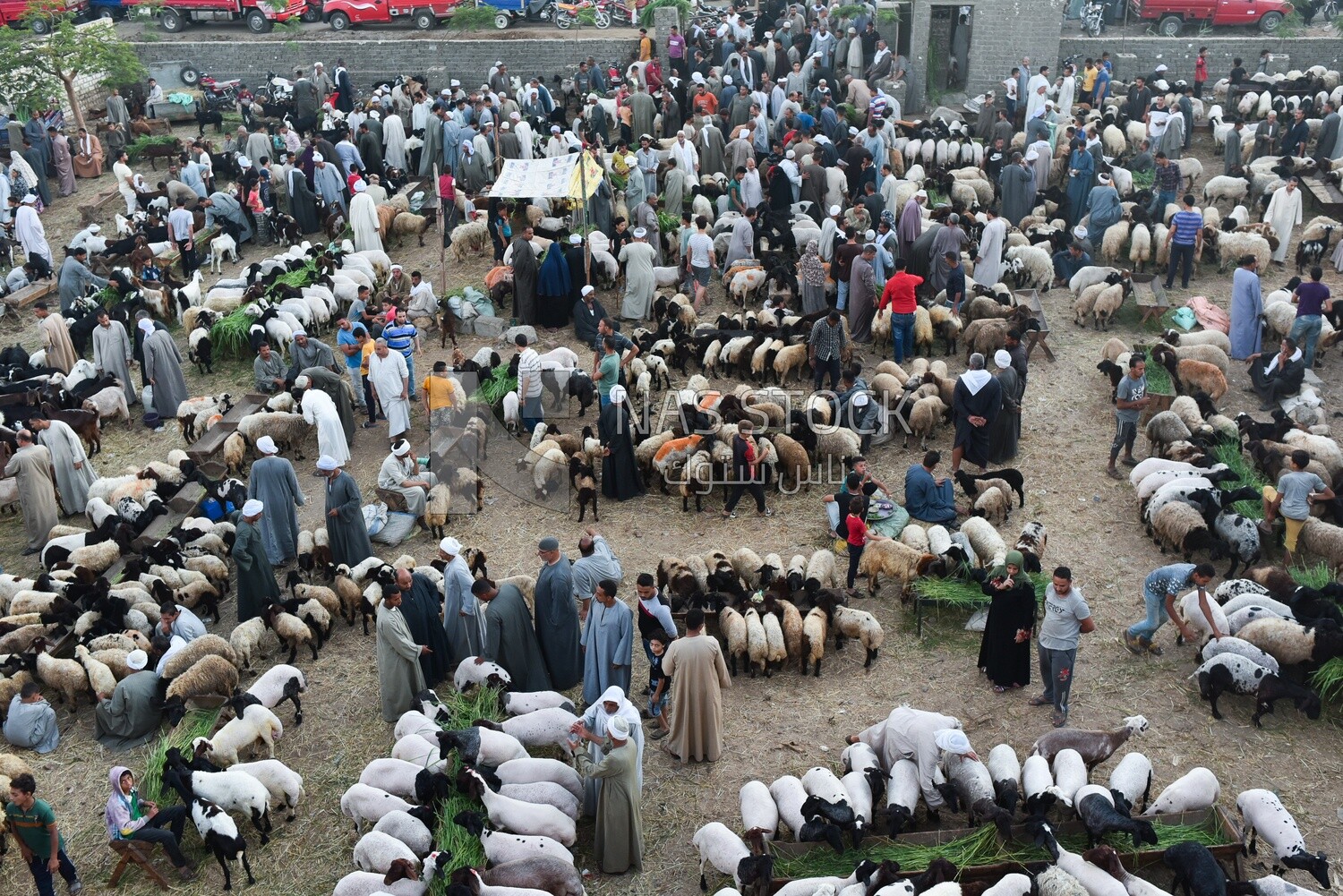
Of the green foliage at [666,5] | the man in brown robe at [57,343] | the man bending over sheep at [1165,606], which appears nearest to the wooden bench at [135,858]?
the man bending over sheep at [1165,606]

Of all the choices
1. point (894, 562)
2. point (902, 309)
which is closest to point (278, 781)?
point (894, 562)

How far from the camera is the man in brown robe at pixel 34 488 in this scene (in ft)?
42.1

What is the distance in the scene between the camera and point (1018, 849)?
322 inches

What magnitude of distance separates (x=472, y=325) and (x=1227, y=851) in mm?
11879

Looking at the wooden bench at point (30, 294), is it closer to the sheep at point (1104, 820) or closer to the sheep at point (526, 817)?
the sheep at point (526, 817)

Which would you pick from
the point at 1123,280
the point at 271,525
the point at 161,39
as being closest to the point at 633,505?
the point at 271,525

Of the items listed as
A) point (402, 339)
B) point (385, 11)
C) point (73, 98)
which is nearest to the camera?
point (402, 339)

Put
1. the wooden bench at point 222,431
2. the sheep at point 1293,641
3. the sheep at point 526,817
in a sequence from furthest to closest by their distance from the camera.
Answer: the wooden bench at point 222,431 < the sheep at point 1293,641 < the sheep at point 526,817

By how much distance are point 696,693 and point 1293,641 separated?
16.2 ft

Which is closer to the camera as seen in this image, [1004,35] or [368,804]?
[368,804]

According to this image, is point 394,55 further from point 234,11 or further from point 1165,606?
point 1165,606

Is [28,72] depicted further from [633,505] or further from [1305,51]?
[1305,51]

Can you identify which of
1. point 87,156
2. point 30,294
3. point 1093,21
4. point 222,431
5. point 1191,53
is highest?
point 1093,21

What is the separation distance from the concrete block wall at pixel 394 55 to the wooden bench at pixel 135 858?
72.1 feet
